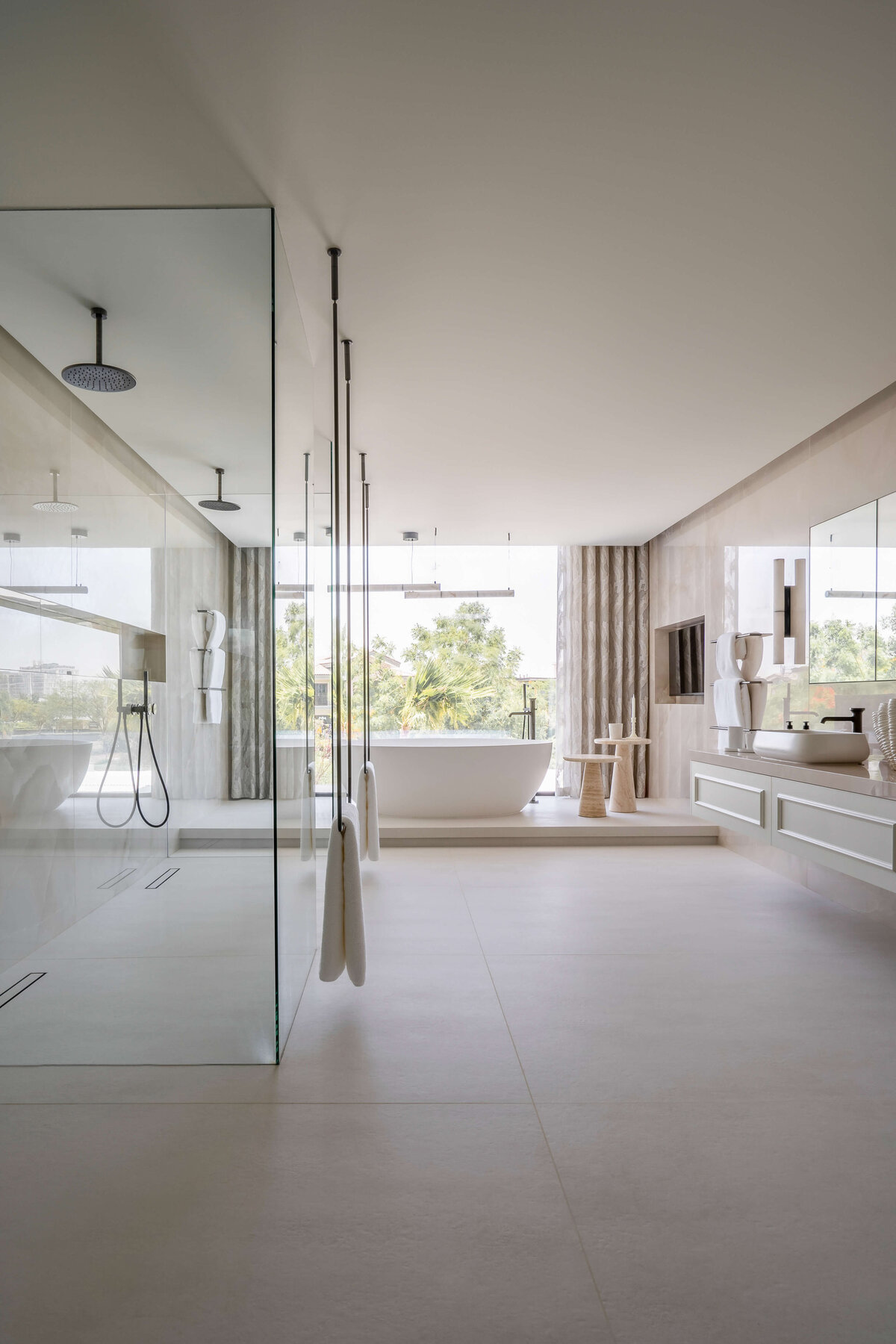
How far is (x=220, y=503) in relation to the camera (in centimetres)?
236

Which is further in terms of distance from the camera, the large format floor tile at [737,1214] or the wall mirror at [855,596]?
the wall mirror at [855,596]

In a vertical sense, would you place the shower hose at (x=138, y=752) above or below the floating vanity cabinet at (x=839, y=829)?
above

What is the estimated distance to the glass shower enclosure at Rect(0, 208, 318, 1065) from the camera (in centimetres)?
229

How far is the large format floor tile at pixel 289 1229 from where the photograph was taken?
54.0 inches

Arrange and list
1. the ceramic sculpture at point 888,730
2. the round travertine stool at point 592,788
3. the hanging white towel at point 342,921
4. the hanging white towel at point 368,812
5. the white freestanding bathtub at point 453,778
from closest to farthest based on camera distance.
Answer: the hanging white towel at point 342,921
the ceramic sculpture at point 888,730
the hanging white towel at point 368,812
the white freestanding bathtub at point 453,778
the round travertine stool at point 592,788

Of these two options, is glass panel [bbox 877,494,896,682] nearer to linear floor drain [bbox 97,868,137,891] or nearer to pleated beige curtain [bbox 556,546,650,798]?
linear floor drain [bbox 97,868,137,891]

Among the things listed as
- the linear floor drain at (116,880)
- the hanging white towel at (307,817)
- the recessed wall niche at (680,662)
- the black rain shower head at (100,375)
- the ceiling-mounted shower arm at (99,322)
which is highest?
the ceiling-mounted shower arm at (99,322)

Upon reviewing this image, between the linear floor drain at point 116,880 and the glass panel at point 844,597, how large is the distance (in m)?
3.41

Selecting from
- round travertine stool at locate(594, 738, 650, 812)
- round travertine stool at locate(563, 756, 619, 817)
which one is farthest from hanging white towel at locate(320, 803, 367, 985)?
round travertine stool at locate(594, 738, 650, 812)

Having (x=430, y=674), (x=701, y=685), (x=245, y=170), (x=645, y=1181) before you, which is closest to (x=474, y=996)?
(x=645, y=1181)

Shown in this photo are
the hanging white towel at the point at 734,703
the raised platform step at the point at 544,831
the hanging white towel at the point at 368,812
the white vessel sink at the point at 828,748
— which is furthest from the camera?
the raised platform step at the point at 544,831

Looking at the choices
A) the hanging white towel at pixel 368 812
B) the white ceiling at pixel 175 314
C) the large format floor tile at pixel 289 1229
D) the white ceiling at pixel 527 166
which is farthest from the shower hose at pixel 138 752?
the hanging white towel at pixel 368 812

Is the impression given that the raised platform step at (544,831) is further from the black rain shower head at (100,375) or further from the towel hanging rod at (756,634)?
the black rain shower head at (100,375)

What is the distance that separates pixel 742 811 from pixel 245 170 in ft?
10.9
